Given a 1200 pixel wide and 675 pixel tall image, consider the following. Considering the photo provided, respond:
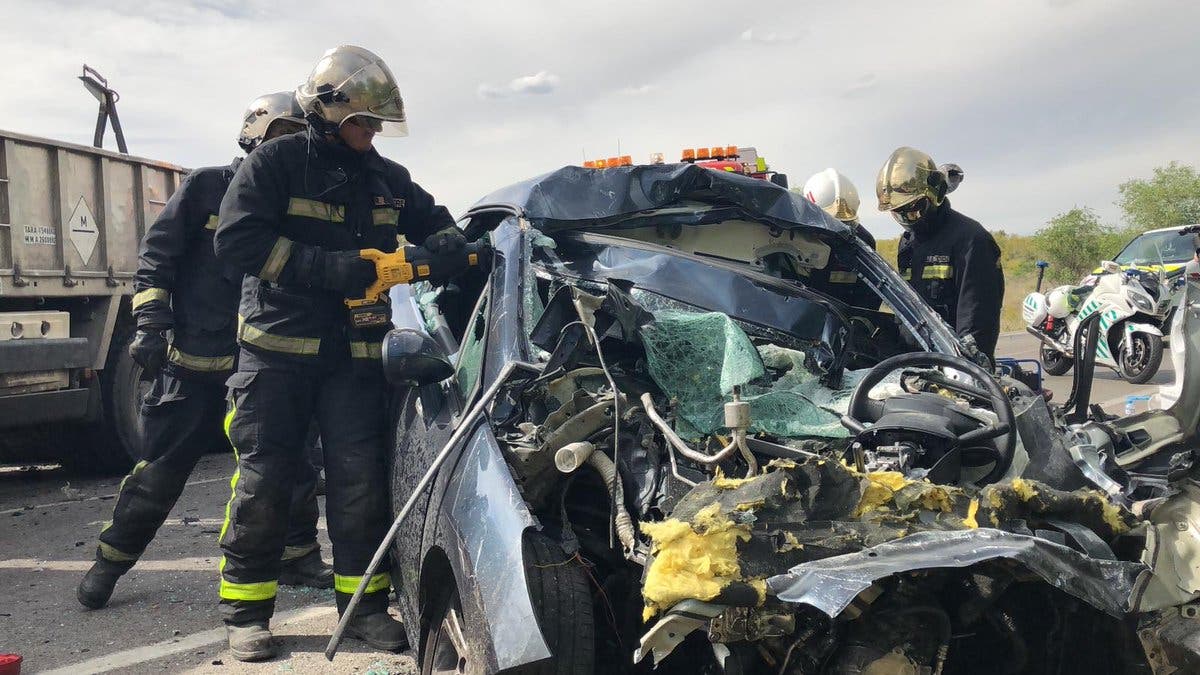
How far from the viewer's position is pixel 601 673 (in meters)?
2.13

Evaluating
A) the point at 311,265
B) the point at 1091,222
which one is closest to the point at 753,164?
the point at 311,265

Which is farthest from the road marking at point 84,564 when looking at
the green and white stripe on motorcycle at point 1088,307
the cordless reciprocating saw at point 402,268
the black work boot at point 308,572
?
the green and white stripe on motorcycle at point 1088,307

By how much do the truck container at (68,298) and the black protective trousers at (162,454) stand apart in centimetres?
213

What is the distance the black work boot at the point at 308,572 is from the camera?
4160 millimetres

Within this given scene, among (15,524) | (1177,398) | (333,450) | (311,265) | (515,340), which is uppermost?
(311,265)

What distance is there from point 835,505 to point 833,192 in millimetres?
5714

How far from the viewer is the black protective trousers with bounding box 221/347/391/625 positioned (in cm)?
325

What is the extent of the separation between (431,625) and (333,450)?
980mm

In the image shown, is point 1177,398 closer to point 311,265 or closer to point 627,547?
point 627,547

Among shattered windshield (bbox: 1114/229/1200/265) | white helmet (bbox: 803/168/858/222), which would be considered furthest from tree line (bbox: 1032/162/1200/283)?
white helmet (bbox: 803/168/858/222)

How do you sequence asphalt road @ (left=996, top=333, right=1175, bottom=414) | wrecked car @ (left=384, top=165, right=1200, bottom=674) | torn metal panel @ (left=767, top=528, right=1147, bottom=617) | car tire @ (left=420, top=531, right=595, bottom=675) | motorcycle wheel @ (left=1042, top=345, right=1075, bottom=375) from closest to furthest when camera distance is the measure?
torn metal panel @ (left=767, top=528, right=1147, bottom=617)
wrecked car @ (left=384, top=165, right=1200, bottom=674)
car tire @ (left=420, top=531, right=595, bottom=675)
asphalt road @ (left=996, top=333, right=1175, bottom=414)
motorcycle wheel @ (left=1042, top=345, right=1075, bottom=375)

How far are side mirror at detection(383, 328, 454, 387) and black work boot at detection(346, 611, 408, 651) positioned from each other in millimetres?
1066

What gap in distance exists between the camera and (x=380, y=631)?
3.26m

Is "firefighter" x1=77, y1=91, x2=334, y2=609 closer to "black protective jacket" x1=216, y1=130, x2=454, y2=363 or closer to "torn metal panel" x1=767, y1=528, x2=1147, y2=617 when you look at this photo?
"black protective jacket" x1=216, y1=130, x2=454, y2=363
